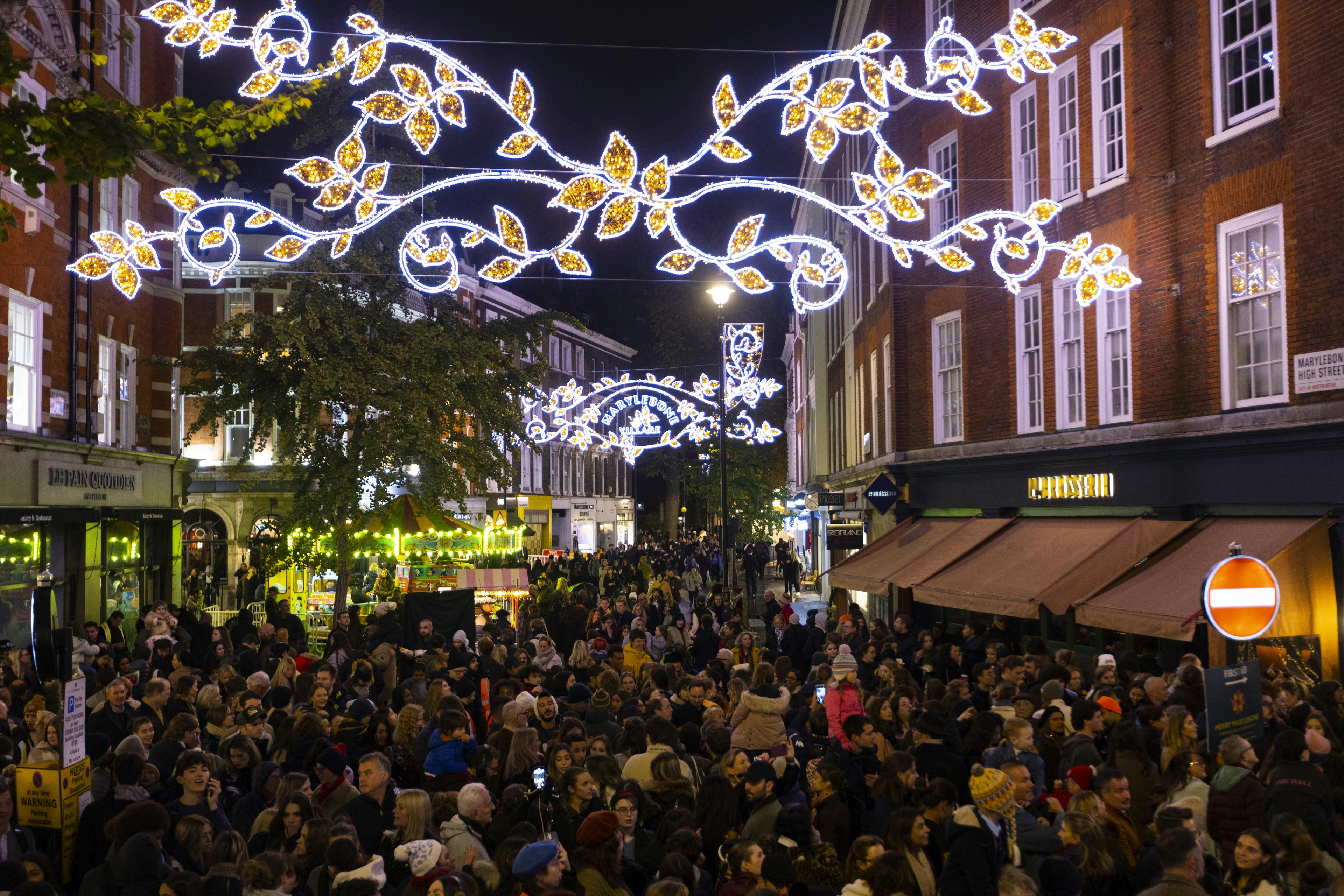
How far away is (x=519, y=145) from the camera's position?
10.2 metres

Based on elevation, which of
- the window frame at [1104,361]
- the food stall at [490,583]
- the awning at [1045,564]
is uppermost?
the window frame at [1104,361]

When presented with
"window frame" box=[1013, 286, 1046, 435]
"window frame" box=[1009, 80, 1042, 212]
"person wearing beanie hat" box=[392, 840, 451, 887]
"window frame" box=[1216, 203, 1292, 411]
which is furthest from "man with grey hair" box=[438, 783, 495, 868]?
"window frame" box=[1009, 80, 1042, 212]

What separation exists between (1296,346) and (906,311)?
10.1 metres

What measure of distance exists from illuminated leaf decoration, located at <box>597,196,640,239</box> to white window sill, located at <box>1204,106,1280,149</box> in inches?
303

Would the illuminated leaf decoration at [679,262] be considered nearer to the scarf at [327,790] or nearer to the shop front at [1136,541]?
the scarf at [327,790]

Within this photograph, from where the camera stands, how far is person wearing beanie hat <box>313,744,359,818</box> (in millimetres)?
8039

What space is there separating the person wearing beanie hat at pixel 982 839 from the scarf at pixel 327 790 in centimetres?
413

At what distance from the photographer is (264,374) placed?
78.1ft

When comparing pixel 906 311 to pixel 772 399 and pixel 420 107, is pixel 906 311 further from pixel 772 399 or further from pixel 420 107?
pixel 772 399

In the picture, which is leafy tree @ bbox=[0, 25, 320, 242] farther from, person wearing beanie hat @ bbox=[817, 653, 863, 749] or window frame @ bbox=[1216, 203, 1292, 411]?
window frame @ bbox=[1216, 203, 1292, 411]

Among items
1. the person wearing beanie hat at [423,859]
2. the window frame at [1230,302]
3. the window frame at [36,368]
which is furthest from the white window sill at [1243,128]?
the window frame at [36,368]

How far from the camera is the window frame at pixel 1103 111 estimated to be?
15906mm

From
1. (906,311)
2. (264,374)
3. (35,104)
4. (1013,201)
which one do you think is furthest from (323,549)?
(35,104)

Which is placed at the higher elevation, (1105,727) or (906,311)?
(906,311)
